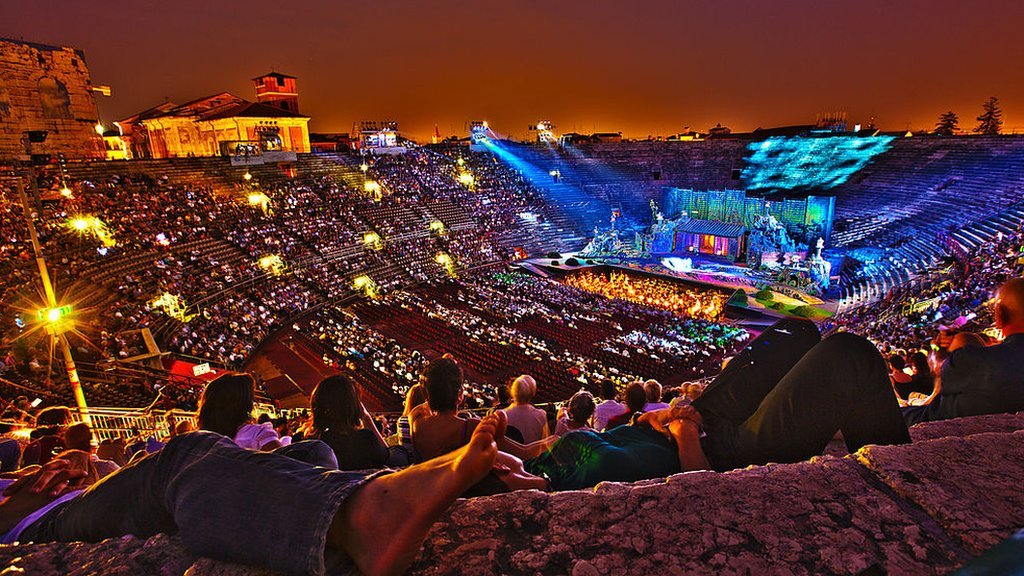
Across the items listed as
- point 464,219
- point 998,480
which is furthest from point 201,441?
point 464,219

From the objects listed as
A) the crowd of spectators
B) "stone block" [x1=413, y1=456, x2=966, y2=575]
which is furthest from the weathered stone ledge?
the crowd of spectators

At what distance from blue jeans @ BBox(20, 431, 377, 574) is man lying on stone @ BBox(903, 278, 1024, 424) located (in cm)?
380

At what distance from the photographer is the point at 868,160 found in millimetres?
36688

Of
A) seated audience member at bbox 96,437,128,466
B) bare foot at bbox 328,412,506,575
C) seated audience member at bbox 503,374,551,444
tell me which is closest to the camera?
bare foot at bbox 328,412,506,575

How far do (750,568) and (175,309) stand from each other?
1946 centimetres

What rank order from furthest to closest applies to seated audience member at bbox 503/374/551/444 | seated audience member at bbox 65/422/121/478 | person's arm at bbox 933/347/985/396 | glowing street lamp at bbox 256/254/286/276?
glowing street lamp at bbox 256/254/286/276, seated audience member at bbox 503/374/551/444, seated audience member at bbox 65/422/121/478, person's arm at bbox 933/347/985/396

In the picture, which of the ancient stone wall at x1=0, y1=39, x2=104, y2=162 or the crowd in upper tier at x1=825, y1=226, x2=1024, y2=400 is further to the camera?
the ancient stone wall at x1=0, y1=39, x2=104, y2=162

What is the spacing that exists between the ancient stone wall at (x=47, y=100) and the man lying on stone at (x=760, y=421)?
32.1 m

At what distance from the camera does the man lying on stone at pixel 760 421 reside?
87.4 inches

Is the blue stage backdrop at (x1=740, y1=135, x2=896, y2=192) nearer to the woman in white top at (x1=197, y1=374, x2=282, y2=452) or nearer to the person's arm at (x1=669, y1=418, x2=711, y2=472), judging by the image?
the person's arm at (x1=669, y1=418, x2=711, y2=472)

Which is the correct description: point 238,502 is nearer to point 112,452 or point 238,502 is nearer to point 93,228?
point 112,452

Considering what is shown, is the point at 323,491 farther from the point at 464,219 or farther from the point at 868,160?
the point at 868,160

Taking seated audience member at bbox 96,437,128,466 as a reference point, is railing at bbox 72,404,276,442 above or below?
below

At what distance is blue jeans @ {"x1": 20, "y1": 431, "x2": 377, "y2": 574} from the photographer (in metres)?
1.40
